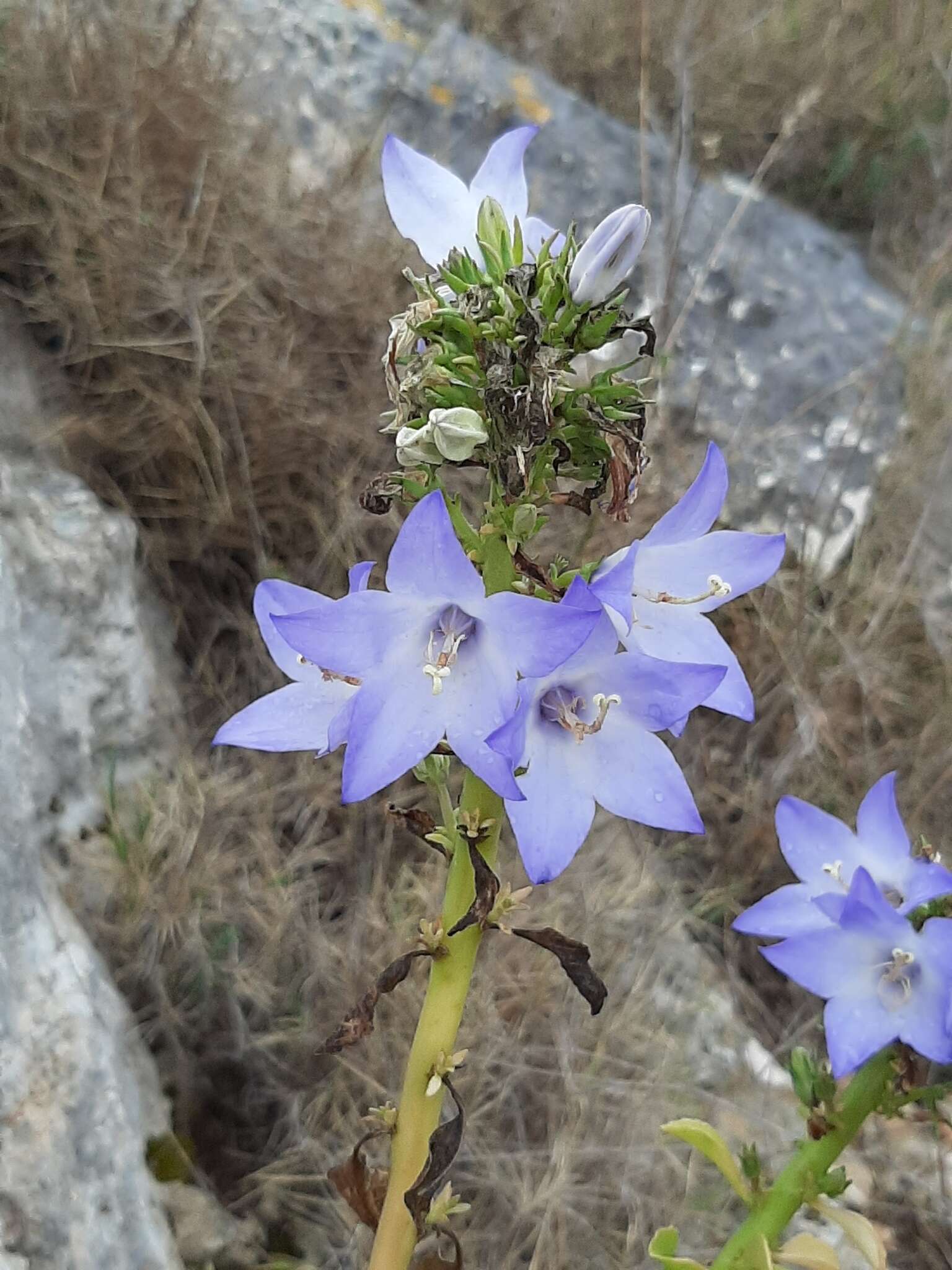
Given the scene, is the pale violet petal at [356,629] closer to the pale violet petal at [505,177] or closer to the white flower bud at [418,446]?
the white flower bud at [418,446]

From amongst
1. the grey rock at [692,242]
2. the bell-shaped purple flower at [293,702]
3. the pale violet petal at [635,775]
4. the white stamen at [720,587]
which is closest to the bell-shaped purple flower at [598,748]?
the pale violet petal at [635,775]

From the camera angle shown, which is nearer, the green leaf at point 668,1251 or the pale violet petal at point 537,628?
the pale violet petal at point 537,628

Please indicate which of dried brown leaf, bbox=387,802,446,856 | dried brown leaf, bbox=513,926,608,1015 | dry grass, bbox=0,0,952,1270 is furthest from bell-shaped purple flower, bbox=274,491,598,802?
dry grass, bbox=0,0,952,1270

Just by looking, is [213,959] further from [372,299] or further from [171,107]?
[171,107]

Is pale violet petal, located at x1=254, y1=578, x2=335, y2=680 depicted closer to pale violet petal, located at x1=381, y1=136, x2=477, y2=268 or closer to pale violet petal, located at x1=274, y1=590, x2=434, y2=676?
pale violet petal, located at x1=274, y1=590, x2=434, y2=676

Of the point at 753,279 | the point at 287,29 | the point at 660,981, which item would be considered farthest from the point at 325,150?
the point at 660,981
